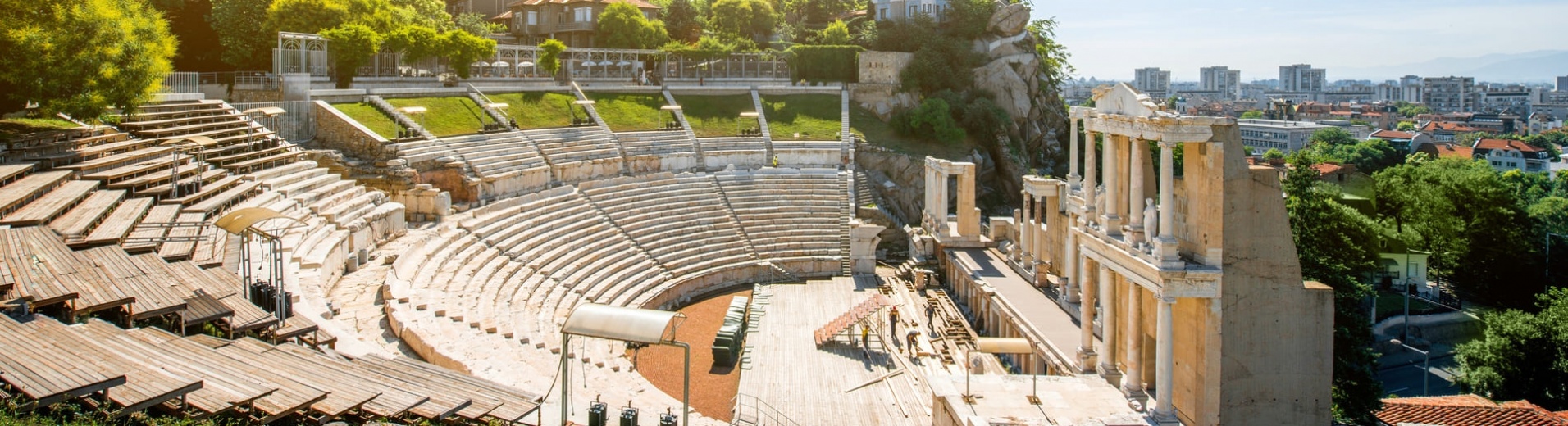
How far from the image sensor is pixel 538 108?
44375 mm

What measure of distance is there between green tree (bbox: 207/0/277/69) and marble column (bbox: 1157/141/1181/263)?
33392mm

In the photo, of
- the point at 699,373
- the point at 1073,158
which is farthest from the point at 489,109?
the point at 1073,158

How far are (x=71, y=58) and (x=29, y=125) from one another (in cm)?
246

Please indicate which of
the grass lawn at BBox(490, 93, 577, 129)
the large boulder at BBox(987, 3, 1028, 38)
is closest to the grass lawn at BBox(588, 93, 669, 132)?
the grass lawn at BBox(490, 93, 577, 129)

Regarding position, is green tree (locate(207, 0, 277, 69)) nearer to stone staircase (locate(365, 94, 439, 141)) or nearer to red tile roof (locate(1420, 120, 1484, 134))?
stone staircase (locate(365, 94, 439, 141))

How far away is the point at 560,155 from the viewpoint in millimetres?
39188

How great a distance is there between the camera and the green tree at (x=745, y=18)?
2452 inches

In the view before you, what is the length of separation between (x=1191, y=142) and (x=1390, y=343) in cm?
2498

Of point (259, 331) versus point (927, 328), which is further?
point (927, 328)

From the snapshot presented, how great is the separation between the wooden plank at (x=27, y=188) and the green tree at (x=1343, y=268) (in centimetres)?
2322

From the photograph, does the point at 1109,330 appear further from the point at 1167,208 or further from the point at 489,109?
the point at 489,109

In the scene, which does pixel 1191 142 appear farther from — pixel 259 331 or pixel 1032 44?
pixel 1032 44

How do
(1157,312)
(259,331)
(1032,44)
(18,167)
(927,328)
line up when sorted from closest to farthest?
(259,331), (1157,312), (18,167), (927,328), (1032,44)

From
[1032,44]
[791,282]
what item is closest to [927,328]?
[791,282]
